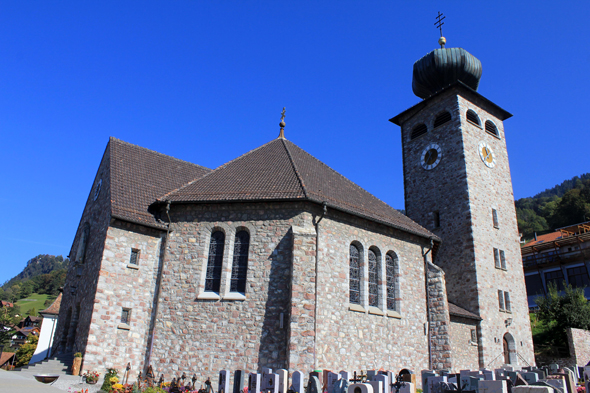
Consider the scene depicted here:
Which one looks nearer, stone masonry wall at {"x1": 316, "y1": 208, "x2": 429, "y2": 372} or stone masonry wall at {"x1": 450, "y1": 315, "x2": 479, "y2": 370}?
stone masonry wall at {"x1": 316, "y1": 208, "x2": 429, "y2": 372}

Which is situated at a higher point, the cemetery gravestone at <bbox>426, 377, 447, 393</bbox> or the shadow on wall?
the shadow on wall

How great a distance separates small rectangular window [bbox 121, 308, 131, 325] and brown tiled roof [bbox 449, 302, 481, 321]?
12.9 m

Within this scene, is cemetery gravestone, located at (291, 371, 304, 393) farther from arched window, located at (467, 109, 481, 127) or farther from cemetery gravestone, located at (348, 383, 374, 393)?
arched window, located at (467, 109, 481, 127)

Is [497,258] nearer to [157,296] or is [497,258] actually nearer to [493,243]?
[493,243]

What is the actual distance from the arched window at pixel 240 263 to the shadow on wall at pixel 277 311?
3.28 ft

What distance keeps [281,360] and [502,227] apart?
16.3 meters

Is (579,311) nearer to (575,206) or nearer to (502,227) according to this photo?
(502,227)

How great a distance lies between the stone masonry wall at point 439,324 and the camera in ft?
55.2

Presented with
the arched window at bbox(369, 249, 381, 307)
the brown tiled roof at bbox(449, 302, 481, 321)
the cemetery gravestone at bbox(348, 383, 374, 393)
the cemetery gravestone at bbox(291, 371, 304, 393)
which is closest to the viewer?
the cemetery gravestone at bbox(348, 383, 374, 393)

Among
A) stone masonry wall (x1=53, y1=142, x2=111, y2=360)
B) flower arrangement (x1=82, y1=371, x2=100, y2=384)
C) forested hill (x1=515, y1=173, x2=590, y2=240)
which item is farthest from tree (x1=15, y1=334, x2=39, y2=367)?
forested hill (x1=515, y1=173, x2=590, y2=240)

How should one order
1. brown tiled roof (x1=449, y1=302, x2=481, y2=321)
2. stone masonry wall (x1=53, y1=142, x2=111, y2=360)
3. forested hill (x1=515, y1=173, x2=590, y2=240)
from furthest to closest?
forested hill (x1=515, y1=173, x2=590, y2=240), brown tiled roof (x1=449, y1=302, x2=481, y2=321), stone masonry wall (x1=53, y1=142, x2=111, y2=360)

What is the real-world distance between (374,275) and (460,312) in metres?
5.80

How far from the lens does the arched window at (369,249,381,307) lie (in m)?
16.2

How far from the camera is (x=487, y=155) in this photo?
25.2 meters
